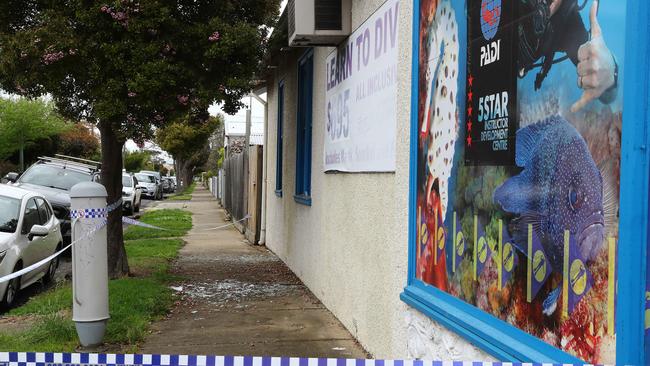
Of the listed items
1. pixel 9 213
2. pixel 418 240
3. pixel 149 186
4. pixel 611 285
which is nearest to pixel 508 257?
pixel 611 285

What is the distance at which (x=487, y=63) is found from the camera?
3.68m

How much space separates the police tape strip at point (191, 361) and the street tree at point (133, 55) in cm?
487

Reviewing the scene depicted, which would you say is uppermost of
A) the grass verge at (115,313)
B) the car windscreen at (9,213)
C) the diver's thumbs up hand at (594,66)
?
the diver's thumbs up hand at (594,66)

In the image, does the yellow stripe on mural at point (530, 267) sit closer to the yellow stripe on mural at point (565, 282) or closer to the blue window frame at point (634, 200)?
the yellow stripe on mural at point (565, 282)

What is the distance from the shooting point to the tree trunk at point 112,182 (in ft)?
30.9

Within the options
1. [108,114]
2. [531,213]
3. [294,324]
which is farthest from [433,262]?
[108,114]

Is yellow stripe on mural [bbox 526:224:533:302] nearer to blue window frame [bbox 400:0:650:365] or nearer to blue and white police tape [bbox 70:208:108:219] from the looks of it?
blue window frame [bbox 400:0:650:365]

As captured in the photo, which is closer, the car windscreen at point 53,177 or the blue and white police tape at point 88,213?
the blue and white police tape at point 88,213

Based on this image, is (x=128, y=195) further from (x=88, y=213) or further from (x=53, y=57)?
(x=88, y=213)

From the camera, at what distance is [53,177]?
15.4 metres

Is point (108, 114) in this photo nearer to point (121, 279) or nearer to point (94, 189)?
point (94, 189)

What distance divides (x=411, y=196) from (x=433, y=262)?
0.59 metres

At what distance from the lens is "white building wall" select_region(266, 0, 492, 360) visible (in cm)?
494

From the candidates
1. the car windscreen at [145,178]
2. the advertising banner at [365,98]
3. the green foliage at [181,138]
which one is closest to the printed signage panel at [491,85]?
the advertising banner at [365,98]
